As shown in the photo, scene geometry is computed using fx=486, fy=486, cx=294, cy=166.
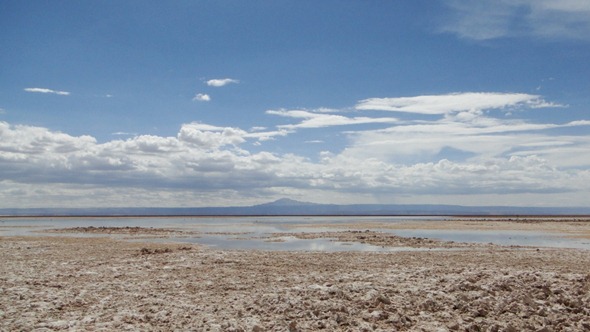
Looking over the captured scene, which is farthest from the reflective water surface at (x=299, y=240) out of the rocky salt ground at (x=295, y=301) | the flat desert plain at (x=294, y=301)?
the rocky salt ground at (x=295, y=301)

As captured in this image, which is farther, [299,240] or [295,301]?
[299,240]

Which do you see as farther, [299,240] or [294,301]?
[299,240]

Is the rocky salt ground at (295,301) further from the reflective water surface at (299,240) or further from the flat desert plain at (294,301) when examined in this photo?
the reflective water surface at (299,240)

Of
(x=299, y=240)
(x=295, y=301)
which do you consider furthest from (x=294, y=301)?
(x=299, y=240)

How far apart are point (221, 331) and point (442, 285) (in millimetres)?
7371

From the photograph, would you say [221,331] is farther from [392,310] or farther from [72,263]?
[72,263]

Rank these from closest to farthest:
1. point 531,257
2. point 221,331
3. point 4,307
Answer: point 221,331, point 4,307, point 531,257

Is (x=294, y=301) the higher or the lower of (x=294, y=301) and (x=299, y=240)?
the higher

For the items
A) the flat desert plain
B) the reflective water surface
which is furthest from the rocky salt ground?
the reflective water surface

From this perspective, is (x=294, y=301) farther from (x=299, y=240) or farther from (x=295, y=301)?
(x=299, y=240)

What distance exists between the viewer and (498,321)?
42.2ft

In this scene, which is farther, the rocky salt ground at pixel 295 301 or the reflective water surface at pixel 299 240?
the reflective water surface at pixel 299 240

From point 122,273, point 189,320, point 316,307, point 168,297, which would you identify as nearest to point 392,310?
point 316,307

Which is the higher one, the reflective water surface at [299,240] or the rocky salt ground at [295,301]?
the rocky salt ground at [295,301]
